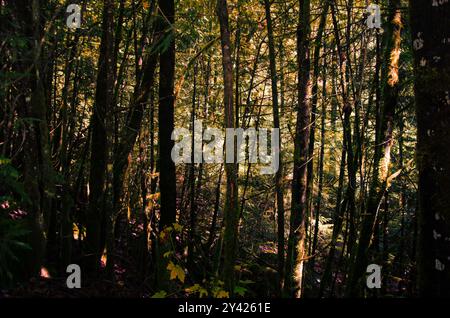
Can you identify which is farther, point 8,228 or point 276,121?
point 8,228

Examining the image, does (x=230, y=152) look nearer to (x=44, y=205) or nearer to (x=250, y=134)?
(x=44, y=205)

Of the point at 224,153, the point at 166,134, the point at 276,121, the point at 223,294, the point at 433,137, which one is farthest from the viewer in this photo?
the point at 166,134

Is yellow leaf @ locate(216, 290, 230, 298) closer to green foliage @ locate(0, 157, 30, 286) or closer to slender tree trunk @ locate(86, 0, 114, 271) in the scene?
green foliage @ locate(0, 157, 30, 286)

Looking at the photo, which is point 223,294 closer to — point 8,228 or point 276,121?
point 276,121

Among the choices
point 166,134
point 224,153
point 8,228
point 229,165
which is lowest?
point 8,228

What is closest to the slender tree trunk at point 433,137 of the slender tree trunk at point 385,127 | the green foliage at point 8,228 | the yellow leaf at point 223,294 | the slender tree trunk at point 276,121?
the yellow leaf at point 223,294

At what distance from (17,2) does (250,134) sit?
6947 millimetres

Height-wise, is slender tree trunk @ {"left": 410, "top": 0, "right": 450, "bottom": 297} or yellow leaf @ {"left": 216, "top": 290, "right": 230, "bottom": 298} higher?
slender tree trunk @ {"left": 410, "top": 0, "right": 450, "bottom": 297}

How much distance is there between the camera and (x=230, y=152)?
4691mm

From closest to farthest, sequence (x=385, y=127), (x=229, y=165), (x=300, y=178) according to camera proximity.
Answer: (x=229, y=165)
(x=385, y=127)
(x=300, y=178)

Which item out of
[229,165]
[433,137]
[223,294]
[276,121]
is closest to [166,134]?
[276,121]

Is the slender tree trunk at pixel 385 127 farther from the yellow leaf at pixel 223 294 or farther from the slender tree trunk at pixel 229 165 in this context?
the yellow leaf at pixel 223 294

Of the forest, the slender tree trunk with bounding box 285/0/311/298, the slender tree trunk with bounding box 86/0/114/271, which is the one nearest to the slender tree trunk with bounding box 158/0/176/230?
the forest
